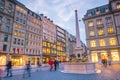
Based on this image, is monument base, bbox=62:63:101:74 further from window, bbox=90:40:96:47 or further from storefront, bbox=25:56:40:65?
storefront, bbox=25:56:40:65

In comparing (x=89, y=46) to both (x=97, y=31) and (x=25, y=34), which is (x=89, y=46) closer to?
(x=97, y=31)

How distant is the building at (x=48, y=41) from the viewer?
171 feet

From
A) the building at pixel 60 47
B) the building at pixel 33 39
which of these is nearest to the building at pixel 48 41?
the building at pixel 33 39

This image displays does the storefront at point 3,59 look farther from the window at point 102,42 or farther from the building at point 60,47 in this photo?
the building at point 60,47

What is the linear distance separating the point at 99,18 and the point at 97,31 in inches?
177

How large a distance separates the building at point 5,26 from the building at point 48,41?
18.6 metres

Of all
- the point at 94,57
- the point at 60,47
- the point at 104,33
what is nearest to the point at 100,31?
the point at 104,33

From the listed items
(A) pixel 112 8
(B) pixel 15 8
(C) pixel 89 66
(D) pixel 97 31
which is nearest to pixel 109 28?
(D) pixel 97 31

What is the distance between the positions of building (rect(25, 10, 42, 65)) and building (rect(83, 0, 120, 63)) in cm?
2284

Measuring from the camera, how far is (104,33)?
112 ft

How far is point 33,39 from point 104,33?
2820 cm

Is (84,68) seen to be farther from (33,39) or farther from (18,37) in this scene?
(33,39)

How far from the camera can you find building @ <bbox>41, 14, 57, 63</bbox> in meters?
52.2

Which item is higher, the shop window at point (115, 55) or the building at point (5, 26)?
the building at point (5, 26)
